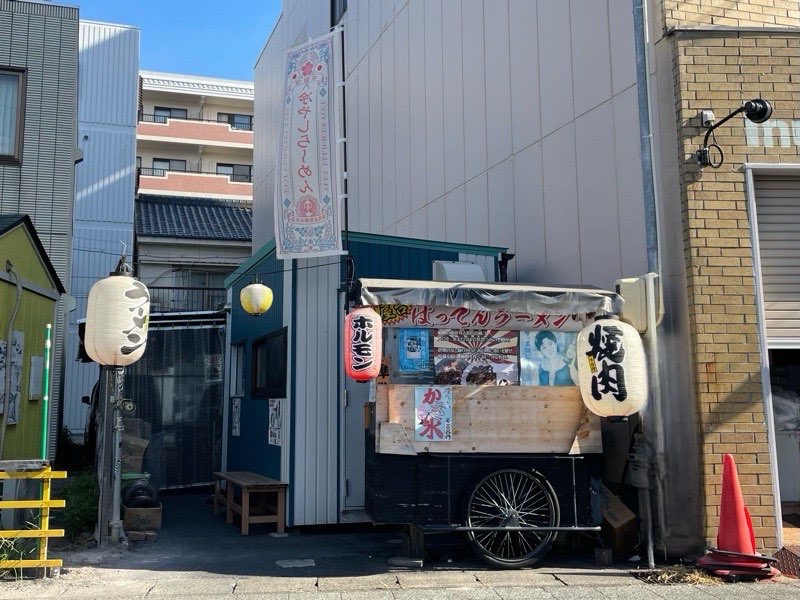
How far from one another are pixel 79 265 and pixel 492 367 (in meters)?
18.6

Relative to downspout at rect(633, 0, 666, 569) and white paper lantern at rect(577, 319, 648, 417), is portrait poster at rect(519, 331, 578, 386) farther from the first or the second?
downspout at rect(633, 0, 666, 569)

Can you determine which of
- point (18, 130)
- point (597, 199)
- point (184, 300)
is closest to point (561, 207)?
point (597, 199)

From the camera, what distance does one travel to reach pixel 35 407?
37.4ft

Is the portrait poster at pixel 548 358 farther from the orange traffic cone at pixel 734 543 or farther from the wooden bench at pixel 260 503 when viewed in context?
the wooden bench at pixel 260 503

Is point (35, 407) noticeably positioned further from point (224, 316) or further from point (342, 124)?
point (342, 124)

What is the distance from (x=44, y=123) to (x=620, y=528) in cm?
1167

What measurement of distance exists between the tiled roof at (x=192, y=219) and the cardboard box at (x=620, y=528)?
22371 millimetres

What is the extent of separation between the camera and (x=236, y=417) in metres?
14.1

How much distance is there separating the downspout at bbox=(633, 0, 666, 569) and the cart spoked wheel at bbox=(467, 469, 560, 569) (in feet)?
3.36

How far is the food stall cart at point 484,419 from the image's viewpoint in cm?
803

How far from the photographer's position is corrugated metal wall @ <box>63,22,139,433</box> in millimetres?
23594

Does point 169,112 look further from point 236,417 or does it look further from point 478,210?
point 478,210

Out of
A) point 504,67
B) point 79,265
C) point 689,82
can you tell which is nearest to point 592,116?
point 689,82

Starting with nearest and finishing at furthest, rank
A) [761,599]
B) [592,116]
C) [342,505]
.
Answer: [761,599] < [592,116] < [342,505]
